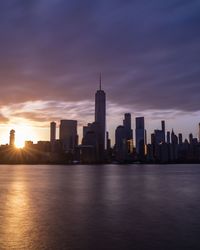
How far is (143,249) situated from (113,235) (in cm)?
678

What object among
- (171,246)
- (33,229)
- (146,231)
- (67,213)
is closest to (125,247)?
(171,246)

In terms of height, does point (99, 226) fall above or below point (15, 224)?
above

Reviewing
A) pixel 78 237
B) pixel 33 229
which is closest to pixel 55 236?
pixel 78 237

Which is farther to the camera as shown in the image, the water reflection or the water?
the water reflection

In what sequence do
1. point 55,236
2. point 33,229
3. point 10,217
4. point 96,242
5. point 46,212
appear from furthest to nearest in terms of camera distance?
1. point 46,212
2. point 10,217
3. point 33,229
4. point 55,236
5. point 96,242

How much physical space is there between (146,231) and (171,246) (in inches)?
281

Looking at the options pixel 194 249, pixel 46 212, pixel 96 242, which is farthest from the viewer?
pixel 46 212

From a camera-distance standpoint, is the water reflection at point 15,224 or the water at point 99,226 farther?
the water reflection at point 15,224

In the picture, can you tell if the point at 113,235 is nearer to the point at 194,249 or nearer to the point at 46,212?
the point at 194,249

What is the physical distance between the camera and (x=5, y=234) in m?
39.8

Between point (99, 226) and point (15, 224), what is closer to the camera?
point (99, 226)

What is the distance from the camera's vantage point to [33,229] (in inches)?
1666

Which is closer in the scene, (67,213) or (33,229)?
(33,229)

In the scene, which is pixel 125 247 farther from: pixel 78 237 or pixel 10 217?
pixel 10 217
